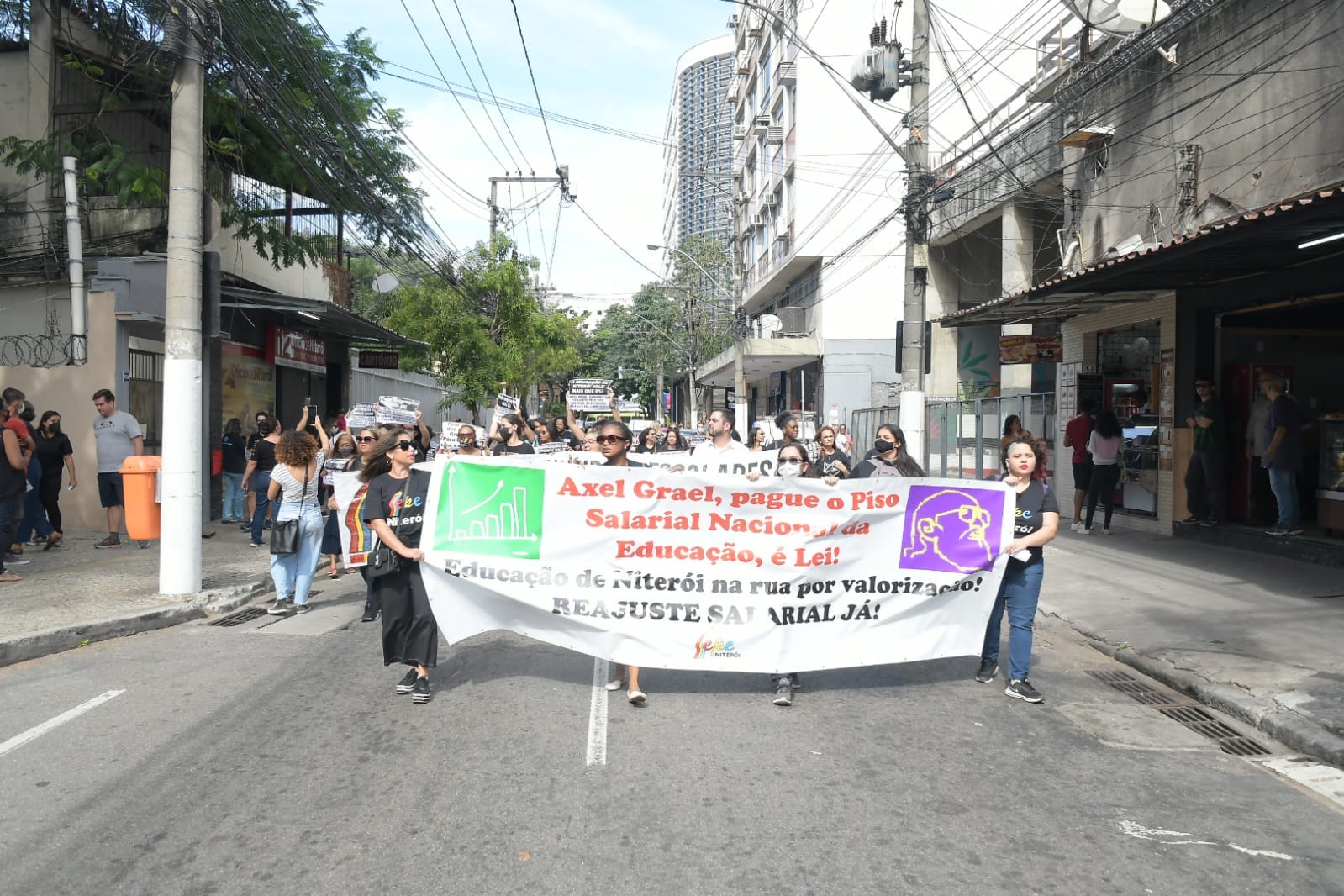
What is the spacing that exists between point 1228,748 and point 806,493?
288 cm

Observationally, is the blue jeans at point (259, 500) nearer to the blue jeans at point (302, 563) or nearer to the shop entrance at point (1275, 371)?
the blue jeans at point (302, 563)

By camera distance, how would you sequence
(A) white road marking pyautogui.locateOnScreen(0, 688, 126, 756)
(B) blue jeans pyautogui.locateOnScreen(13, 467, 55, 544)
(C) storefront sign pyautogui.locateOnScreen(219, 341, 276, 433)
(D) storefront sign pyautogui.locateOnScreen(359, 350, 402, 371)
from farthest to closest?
(D) storefront sign pyautogui.locateOnScreen(359, 350, 402, 371)
(C) storefront sign pyautogui.locateOnScreen(219, 341, 276, 433)
(B) blue jeans pyautogui.locateOnScreen(13, 467, 55, 544)
(A) white road marking pyautogui.locateOnScreen(0, 688, 126, 756)

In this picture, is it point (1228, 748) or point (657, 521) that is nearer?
point (1228, 748)

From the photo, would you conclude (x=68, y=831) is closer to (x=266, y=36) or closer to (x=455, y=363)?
(x=266, y=36)

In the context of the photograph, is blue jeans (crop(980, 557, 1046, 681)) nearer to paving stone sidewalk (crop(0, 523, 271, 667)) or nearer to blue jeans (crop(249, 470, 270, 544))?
paving stone sidewalk (crop(0, 523, 271, 667))

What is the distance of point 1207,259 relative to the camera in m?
10.7

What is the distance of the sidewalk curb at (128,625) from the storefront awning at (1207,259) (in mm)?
9545

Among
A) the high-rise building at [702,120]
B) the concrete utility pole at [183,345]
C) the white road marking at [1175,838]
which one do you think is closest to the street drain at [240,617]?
the concrete utility pole at [183,345]

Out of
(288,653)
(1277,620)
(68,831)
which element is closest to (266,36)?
(288,653)

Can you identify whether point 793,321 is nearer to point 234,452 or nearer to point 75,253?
point 234,452

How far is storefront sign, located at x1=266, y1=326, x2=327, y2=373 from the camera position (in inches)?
790

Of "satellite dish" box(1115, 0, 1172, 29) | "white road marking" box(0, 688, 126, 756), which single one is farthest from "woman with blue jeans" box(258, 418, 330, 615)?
"satellite dish" box(1115, 0, 1172, 29)

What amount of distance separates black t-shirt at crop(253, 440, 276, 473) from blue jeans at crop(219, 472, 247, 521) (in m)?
2.09

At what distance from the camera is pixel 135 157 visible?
54.7 feet
